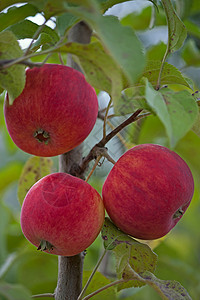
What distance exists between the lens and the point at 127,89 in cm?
94

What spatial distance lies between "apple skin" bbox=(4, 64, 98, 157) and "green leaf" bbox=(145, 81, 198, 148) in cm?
19

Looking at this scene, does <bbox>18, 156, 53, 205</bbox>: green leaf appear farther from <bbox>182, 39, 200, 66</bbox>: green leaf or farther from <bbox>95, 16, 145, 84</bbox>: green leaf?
<bbox>182, 39, 200, 66</bbox>: green leaf

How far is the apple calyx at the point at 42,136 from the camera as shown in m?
0.88

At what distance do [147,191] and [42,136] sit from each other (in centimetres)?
27

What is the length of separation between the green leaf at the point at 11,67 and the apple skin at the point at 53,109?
10 centimetres

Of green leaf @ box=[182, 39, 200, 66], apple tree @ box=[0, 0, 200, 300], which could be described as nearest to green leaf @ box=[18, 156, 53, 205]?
apple tree @ box=[0, 0, 200, 300]

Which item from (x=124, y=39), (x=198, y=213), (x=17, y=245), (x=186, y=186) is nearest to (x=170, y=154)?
(x=186, y=186)

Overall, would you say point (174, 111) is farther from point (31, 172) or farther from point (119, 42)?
point (31, 172)

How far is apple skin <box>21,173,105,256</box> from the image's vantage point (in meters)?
0.83

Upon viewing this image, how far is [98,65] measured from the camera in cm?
69

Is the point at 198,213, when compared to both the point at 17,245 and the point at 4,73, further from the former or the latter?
the point at 4,73

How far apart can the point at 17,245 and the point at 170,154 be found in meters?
1.16

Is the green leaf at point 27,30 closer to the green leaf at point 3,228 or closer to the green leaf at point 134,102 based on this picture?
the green leaf at point 134,102

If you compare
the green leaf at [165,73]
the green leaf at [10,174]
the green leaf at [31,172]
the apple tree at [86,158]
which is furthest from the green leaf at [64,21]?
the green leaf at [10,174]
